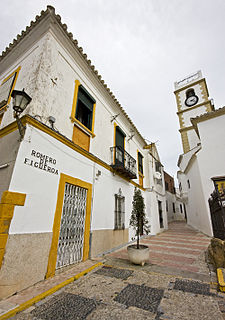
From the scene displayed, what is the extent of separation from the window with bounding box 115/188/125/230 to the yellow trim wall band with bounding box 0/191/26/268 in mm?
4531

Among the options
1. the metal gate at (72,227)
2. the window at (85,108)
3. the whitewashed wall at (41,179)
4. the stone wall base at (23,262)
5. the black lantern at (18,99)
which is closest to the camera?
the stone wall base at (23,262)

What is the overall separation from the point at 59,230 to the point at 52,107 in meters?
3.36

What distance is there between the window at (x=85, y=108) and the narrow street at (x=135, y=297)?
478cm

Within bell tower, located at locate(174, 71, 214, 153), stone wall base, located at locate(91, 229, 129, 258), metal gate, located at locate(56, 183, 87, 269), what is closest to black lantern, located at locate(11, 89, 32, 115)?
metal gate, located at locate(56, 183, 87, 269)

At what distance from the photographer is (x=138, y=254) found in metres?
4.16

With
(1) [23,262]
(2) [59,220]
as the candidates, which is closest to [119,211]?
(2) [59,220]

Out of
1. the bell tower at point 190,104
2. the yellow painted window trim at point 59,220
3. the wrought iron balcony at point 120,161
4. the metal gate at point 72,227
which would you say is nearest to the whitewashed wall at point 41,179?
the yellow painted window trim at point 59,220

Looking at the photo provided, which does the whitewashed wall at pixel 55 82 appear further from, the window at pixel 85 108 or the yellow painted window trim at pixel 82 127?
the window at pixel 85 108

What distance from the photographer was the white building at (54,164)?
289 centimetres

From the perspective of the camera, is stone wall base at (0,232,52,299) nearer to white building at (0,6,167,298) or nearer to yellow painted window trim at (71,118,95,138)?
white building at (0,6,167,298)

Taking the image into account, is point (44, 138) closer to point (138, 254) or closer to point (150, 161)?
point (138, 254)

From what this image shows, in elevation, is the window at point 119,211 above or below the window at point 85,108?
below

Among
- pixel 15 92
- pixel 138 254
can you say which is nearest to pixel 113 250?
pixel 138 254

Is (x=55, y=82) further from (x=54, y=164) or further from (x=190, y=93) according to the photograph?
(x=190, y=93)
